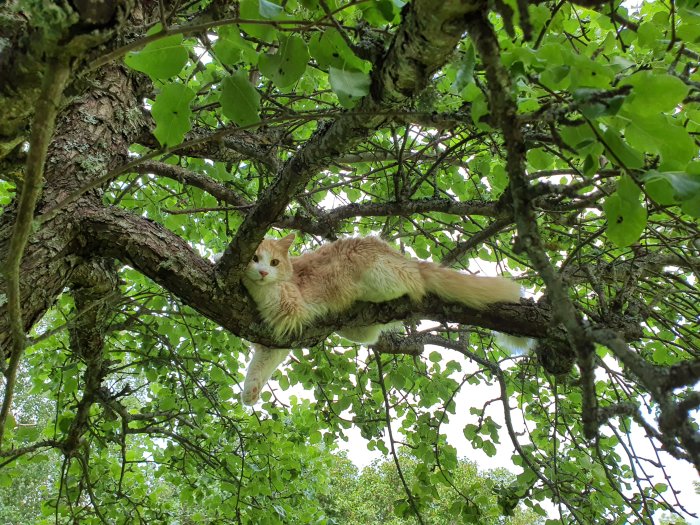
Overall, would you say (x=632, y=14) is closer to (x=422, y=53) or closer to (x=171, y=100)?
(x=422, y=53)

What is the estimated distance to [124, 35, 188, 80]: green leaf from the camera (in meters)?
1.21

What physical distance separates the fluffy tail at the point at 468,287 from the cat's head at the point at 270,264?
Result: 86 cm

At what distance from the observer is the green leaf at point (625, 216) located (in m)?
1.05

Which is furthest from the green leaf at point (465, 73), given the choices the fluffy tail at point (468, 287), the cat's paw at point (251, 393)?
the cat's paw at point (251, 393)

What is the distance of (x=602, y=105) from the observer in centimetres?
83

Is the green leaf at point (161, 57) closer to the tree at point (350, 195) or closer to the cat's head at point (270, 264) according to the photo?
the tree at point (350, 195)

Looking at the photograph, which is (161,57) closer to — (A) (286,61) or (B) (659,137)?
(A) (286,61)

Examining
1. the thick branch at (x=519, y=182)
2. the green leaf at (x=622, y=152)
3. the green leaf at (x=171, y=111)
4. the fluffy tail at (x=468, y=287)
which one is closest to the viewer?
the thick branch at (x=519, y=182)

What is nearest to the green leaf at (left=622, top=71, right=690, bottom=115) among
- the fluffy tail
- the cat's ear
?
the fluffy tail

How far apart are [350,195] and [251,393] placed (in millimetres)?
1687

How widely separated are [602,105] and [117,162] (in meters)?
2.28

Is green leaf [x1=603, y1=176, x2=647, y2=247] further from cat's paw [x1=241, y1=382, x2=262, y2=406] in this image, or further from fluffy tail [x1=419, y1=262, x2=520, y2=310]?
cat's paw [x1=241, y1=382, x2=262, y2=406]

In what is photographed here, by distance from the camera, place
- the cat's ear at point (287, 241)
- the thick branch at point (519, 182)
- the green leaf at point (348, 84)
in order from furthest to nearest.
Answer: the cat's ear at point (287, 241) → the green leaf at point (348, 84) → the thick branch at point (519, 182)

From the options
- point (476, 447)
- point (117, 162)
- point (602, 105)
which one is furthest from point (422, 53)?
point (476, 447)
